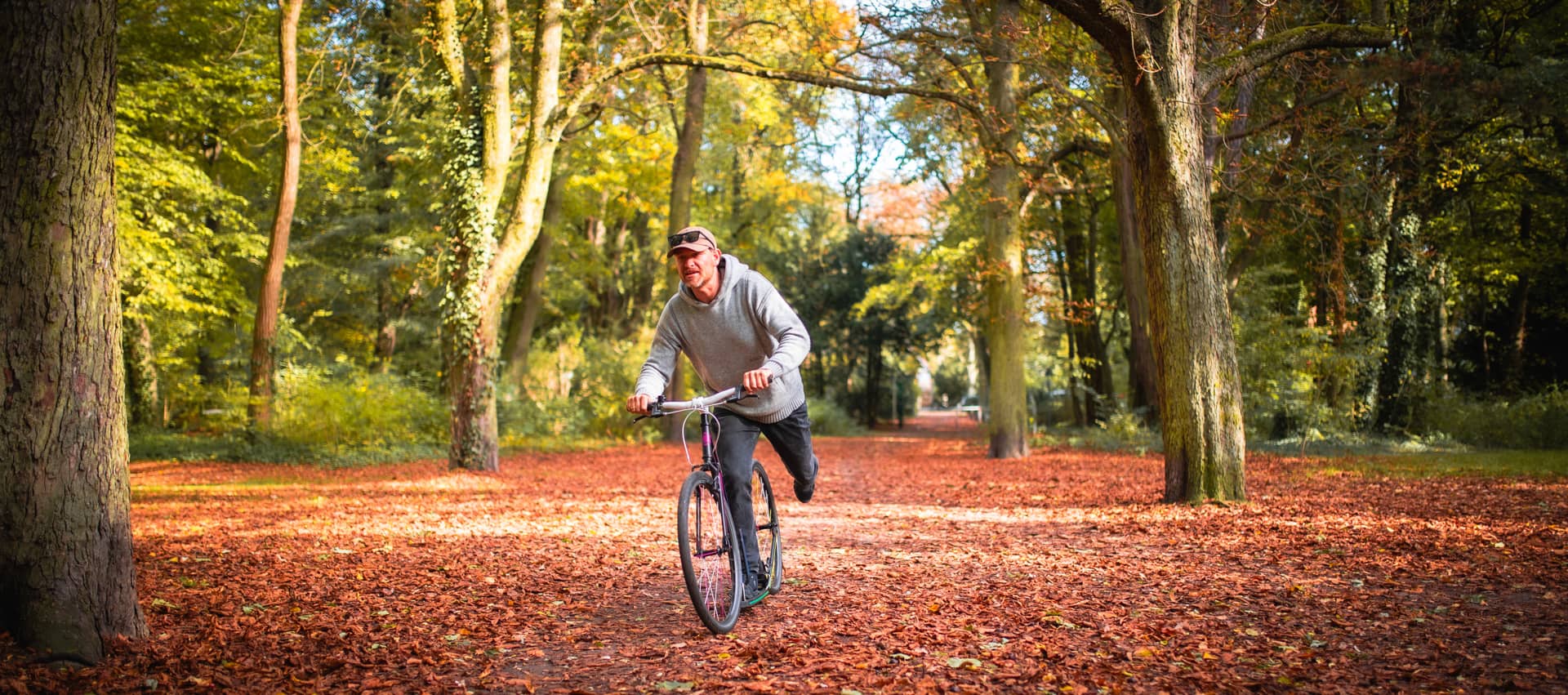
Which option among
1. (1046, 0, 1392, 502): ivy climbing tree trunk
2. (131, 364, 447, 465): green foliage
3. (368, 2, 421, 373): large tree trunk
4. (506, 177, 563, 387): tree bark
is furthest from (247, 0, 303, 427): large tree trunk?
(1046, 0, 1392, 502): ivy climbing tree trunk

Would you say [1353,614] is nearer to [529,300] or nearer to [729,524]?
[729,524]

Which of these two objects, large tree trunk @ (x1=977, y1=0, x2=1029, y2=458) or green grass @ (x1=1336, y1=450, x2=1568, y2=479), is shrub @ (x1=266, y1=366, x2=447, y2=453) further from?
green grass @ (x1=1336, y1=450, x2=1568, y2=479)

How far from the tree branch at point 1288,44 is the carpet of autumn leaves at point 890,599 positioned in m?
3.78

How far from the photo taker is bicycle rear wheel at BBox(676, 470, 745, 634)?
4.65m

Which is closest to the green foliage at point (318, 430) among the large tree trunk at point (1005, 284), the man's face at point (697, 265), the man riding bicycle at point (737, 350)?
the large tree trunk at point (1005, 284)

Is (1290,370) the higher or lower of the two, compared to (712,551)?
higher

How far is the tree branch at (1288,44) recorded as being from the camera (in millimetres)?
8938

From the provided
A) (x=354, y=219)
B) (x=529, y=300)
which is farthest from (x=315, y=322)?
(x=529, y=300)

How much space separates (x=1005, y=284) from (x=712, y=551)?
41.6 feet

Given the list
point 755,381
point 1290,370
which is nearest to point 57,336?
point 755,381

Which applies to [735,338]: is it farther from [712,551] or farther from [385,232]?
[385,232]

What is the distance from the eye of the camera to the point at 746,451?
5.01 m

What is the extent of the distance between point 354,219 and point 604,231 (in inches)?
290

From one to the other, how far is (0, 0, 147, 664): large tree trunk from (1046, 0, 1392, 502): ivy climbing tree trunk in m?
7.20
